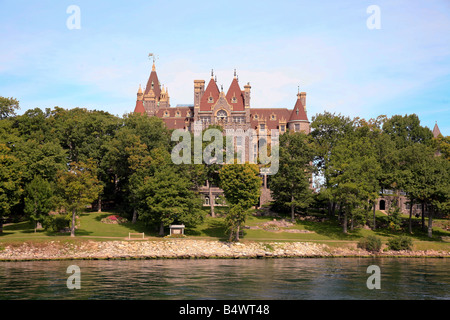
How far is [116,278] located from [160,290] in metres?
6.82

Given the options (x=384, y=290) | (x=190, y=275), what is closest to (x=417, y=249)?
(x=384, y=290)

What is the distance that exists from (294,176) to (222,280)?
43.3 metres

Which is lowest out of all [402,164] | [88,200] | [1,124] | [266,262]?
[266,262]

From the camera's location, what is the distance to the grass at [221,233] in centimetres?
6175

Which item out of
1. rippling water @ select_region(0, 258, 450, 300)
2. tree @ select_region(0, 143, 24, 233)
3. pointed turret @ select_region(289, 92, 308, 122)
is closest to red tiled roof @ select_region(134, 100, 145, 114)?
pointed turret @ select_region(289, 92, 308, 122)

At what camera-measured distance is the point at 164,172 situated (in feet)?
232

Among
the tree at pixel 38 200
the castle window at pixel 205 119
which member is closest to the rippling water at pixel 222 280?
the tree at pixel 38 200

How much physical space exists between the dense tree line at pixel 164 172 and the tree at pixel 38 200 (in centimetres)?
14

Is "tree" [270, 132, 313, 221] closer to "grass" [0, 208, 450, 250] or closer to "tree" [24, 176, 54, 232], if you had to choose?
"grass" [0, 208, 450, 250]

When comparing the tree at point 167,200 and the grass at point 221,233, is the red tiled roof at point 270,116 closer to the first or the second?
the grass at point 221,233

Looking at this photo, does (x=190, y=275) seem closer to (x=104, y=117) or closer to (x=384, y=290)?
(x=384, y=290)

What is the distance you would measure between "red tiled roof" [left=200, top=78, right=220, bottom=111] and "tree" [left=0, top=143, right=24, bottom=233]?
175 feet

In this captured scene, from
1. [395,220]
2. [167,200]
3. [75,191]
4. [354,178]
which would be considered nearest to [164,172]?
[167,200]

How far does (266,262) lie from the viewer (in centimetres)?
5447
